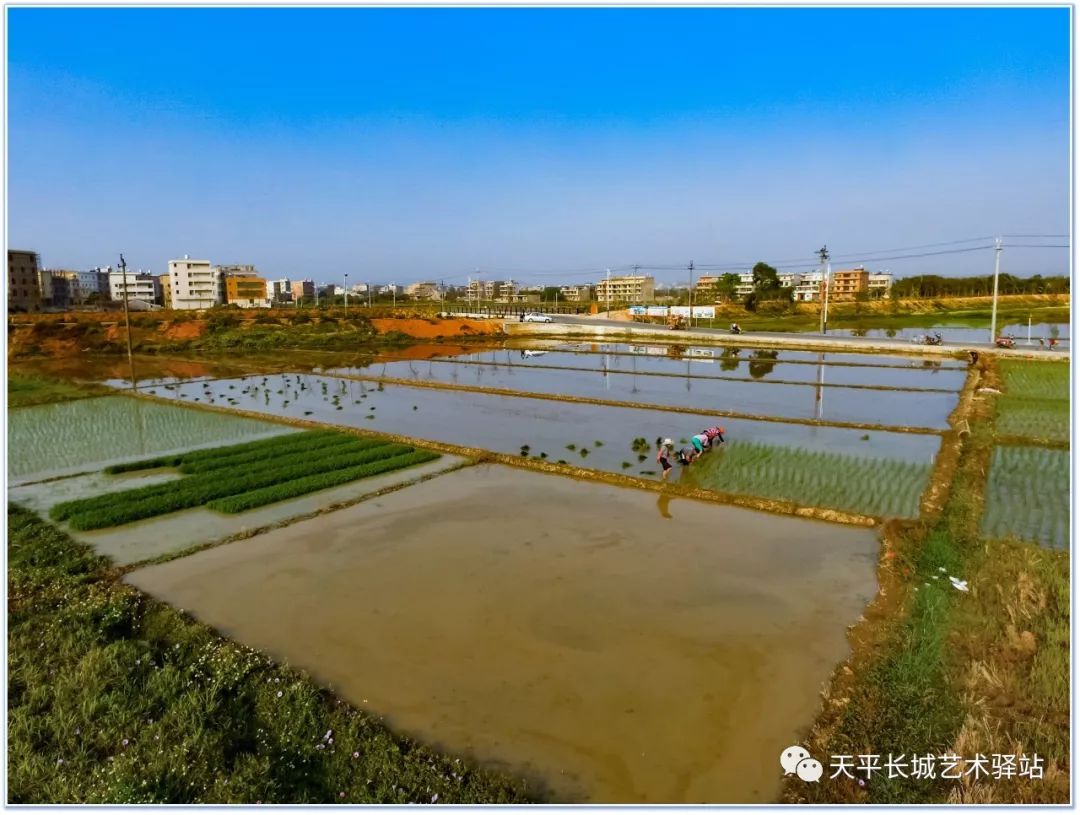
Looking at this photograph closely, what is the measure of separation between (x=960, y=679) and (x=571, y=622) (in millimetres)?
3612

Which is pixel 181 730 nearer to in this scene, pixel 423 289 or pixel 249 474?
pixel 249 474

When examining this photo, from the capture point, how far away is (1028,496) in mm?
10938

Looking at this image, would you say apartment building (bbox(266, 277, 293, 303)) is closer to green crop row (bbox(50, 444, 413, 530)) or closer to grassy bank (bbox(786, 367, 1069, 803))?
green crop row (bbox(50, 444, 413, 530))

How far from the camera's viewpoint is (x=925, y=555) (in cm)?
847

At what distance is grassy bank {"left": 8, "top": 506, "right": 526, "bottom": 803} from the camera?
15.0 ft

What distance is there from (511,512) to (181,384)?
20.7 m

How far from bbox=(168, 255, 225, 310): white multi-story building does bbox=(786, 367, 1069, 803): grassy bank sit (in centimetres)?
8588

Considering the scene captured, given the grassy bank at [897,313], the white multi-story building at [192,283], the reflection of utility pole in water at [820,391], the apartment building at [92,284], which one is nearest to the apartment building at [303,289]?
the apartment building at [92,284]

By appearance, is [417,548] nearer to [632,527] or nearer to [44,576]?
[632,527]

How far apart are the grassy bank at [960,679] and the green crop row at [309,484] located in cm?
920

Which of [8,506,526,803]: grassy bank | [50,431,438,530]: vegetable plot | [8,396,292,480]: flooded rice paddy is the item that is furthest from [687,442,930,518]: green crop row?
[8,396,292,480]: flooded rice paddy

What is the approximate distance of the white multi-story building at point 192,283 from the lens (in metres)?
79.9

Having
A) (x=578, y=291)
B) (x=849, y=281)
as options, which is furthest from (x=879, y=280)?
(x=578, y=291)

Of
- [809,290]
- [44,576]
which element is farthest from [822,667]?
[809,290]
